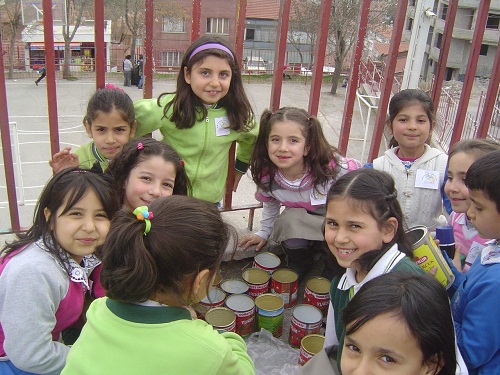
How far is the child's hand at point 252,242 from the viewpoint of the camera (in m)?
3.08

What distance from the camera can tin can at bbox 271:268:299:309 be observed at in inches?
105

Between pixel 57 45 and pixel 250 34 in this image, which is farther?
pixel 250 34

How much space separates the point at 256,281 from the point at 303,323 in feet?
1.34

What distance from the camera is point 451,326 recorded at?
1.51 m

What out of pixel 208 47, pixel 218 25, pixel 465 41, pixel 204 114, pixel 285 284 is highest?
pixel 465 41

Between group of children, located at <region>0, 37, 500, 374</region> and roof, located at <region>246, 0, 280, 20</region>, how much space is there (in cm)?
2303

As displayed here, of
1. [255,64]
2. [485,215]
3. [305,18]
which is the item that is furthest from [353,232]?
[255,64]

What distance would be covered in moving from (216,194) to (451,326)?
1.68 metres

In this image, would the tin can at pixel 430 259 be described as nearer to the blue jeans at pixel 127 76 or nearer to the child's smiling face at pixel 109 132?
the child's smiling face at pixel 109 132

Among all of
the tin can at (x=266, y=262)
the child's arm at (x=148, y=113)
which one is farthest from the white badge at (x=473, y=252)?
the child's arm at (x=148, y=113)

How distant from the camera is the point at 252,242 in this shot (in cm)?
309

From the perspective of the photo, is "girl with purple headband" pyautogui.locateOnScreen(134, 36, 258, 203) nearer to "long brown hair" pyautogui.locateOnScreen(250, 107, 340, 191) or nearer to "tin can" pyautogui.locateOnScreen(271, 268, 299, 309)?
"long brown hair" pyautogui.locateOnScreen(250, 107, 340, 191)

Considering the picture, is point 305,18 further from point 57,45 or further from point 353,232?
point 353,232

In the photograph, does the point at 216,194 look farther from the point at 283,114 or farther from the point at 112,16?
the point at 112,16
